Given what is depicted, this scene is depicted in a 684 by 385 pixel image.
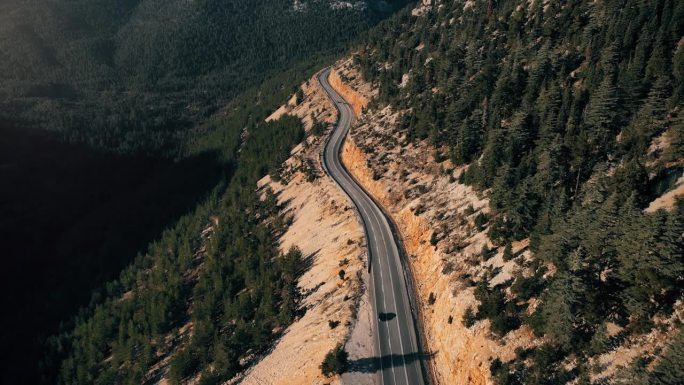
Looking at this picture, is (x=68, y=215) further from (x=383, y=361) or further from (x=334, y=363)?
(x=383, y=361)

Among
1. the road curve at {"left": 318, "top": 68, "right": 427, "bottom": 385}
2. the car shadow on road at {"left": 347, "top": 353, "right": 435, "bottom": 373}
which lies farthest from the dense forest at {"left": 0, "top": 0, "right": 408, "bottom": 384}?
the car shadow on road at {"left": 347, "top": 353, "right": 435, "bottom": 373}

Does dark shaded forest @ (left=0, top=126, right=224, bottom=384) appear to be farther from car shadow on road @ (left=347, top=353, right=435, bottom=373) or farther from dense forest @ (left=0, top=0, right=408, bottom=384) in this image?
car shadow on road @ (left=347, top=353, right=435, bottom=373)

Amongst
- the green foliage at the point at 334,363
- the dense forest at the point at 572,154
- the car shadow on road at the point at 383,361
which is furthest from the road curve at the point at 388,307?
the dense forest at the point at 572,154

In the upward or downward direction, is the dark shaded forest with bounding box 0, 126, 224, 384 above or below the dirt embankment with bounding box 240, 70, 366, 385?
above

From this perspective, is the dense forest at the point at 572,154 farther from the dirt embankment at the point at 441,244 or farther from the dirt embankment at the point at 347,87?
the dirt embankment at the point at 347,87

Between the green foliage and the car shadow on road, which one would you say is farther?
the car shadow on road

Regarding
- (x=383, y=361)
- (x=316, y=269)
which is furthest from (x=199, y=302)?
(x=383, y=361)

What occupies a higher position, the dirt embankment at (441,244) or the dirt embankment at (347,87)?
the dirt embankment at (347,87)
